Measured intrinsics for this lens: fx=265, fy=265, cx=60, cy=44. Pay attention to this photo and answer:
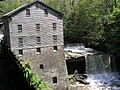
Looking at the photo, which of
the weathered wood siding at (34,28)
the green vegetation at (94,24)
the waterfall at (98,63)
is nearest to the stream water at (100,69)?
the waterfall at (98,63)

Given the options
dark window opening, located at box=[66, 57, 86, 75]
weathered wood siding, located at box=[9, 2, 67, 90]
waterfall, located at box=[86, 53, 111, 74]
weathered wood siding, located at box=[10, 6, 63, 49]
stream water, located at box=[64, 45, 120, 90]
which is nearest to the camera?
weathered wood siding, located at box=[10, 6, 63, 49]

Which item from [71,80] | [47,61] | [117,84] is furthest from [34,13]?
[117,84]

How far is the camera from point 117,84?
1581 inches

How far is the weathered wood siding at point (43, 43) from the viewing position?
3816 cm

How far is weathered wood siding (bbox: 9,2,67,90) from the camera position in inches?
1502

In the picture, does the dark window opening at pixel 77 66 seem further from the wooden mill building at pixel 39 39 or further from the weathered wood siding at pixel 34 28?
the weathered wood siding at pixel 34 28

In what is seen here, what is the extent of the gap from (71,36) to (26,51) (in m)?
18.5

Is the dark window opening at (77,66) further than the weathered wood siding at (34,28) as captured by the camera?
Yes

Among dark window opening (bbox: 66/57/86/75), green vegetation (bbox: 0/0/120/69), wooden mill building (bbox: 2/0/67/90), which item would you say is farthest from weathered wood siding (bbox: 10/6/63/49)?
green vegetation (bbox: 0/0/120/69)

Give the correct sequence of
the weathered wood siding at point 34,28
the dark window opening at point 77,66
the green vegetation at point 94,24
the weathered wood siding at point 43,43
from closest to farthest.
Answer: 1. the weathered wood siding at point 34,28
2. the weathered wood siding at point 43,43
3. the dark window opening at point 77,66
4. the green vegetation at point 94,24

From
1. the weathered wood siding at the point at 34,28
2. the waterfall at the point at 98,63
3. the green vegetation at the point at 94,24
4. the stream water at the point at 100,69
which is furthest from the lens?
the green vegetation at the point at 94,24

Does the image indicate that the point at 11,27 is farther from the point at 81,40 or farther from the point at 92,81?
the point at 81,40

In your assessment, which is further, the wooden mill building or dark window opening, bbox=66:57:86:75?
dark window opening, bbox=66:57:86:75

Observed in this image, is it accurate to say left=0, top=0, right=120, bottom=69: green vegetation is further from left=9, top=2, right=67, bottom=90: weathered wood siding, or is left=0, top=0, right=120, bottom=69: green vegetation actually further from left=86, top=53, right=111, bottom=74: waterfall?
left=9, top=2, right=67, bottom=90: weathered wood siding
